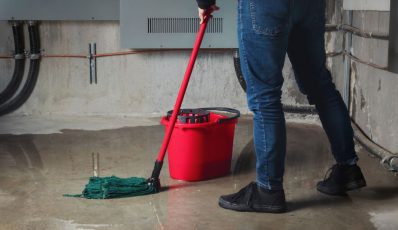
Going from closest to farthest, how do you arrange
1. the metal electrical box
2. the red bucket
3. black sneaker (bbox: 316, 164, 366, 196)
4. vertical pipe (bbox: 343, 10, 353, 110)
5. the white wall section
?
black sneaker (bbox: 316, 164, 366, 196) < the red bucket < the white wall section < vertical pipe (bbox: 343, 10, 353, 110) < the metal electrical box

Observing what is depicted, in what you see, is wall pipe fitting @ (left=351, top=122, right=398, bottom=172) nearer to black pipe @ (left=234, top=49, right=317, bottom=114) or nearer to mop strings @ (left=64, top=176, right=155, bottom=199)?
black pipe @ (left=234, top=49, right=317, bottom=114)

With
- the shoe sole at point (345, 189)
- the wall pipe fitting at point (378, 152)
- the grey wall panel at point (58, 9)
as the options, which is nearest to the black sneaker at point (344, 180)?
the shoe sole at point (345, 189)

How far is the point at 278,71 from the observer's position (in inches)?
89.4

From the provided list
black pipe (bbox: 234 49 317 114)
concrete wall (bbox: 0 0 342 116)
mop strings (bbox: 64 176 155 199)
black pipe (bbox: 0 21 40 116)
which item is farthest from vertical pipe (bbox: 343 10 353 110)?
black pipe (bbox: 0 21 40 116)

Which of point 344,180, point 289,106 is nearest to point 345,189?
point 344,180

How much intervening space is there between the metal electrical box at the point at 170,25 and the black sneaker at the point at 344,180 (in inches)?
64.2

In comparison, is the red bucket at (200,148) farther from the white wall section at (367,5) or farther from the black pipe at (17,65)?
the black pipe at (17,65)

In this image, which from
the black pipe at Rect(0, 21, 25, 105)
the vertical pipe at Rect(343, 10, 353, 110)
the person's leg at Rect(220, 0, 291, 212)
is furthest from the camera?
the black pipe at Rect(0, 21, 25, 105)

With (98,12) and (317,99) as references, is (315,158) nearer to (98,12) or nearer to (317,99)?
(317,99)

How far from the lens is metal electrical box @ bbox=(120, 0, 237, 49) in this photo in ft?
12.9

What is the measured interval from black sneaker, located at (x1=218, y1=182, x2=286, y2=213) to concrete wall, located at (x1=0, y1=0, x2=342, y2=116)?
1798mm

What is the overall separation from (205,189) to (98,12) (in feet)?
5.85

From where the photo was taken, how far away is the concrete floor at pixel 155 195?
229 cm

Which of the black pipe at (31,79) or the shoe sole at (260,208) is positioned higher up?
the black pipe at (31,79)
